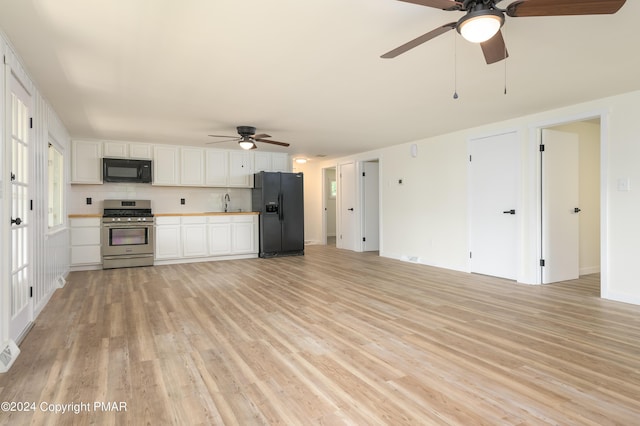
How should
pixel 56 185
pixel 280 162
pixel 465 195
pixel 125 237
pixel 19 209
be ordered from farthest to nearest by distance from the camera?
pixel 280 162, pixel 125 237, pixel 465 195, pixel 56 185, pixel 19 209

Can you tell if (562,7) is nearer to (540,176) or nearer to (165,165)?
(540,176)

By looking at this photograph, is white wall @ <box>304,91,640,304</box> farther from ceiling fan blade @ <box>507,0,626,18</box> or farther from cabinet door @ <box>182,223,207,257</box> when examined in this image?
cabinet door @ <box>182,223,207,257</box>

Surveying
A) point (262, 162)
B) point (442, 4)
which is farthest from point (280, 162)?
point (442, 4)

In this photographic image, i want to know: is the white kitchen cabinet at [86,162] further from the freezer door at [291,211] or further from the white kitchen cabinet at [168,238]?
the freezer door at [291,211]

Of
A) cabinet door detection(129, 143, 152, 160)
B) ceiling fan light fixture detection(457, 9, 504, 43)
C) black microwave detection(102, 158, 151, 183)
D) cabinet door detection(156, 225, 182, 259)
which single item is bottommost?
cabinet door detection(156, 225, 182, 259)

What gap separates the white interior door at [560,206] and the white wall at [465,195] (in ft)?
0.56

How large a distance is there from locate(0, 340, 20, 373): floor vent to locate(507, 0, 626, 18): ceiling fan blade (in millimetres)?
3557

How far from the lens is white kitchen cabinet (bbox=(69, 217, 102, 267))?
19.1 ft

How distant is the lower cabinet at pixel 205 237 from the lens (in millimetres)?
6504

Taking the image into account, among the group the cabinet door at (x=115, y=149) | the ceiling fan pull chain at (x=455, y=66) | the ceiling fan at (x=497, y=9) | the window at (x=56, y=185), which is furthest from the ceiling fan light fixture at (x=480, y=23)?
the cabinet door at (x=115, y=149)

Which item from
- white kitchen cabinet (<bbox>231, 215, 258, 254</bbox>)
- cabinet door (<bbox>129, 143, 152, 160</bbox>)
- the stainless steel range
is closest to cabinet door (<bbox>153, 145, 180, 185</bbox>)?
cabinet door (<bbox>129, 143, 152, 160</bbox>)

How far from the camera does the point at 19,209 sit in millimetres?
2863

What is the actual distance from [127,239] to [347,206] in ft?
15.3

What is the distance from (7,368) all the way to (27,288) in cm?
102
